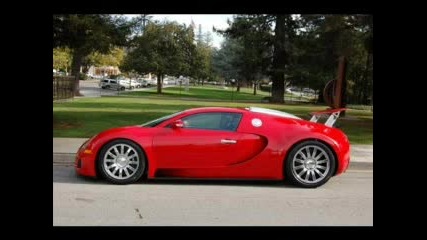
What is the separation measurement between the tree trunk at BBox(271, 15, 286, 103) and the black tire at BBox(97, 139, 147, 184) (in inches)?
1285

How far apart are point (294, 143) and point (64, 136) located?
22.6ft

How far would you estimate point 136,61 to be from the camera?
50.4 m

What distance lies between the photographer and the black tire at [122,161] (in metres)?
7.97

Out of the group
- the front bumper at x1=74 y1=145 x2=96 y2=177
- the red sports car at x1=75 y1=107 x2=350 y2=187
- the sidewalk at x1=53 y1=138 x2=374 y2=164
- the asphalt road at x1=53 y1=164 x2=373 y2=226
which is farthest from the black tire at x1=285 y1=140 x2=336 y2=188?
the front bumper at x1=74 y1=145 x2=96 y2=177

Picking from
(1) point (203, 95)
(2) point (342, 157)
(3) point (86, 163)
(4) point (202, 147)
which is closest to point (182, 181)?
(4) point (202, 147)

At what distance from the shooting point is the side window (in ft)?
26.8

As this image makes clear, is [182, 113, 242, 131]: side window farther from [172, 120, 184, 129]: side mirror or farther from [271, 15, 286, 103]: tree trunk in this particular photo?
[271, 15, 286, 103]: tree trunk

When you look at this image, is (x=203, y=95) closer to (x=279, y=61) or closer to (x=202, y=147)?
(x=279, y=61)

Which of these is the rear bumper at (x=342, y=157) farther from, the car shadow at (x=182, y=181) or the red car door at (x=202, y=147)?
the red car door at (x=202, y=147)
